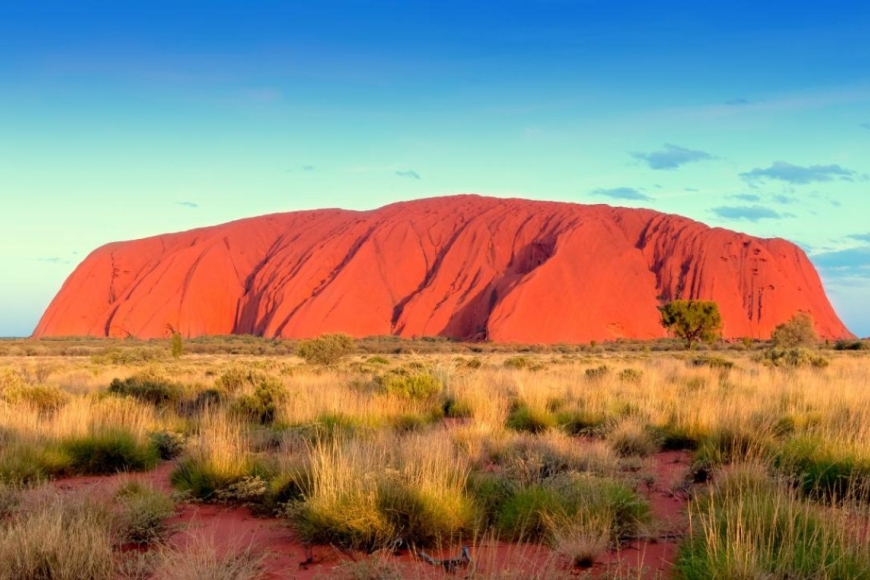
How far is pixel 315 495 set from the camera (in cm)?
516

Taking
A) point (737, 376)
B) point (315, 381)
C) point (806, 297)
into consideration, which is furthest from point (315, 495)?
point (806, 297)

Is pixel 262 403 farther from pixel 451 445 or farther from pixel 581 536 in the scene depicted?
pixel 581 536

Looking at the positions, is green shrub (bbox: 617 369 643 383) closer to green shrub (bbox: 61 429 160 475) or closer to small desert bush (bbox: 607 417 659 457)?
small desert bush (bbox: 607 417 659 457)

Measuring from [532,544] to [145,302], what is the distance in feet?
248

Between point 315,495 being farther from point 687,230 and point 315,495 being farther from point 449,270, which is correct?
point 687,230

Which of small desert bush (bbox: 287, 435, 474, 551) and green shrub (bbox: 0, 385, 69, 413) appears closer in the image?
small desert bush (bbox: 287, 435, 474, 551)

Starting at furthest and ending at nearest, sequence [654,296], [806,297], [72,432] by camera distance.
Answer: [806,297], [654,296], [72,432]

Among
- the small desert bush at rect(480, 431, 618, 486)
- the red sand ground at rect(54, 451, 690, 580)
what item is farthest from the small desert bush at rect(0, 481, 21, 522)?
the small desert bush at rect(480, 431, 618, 486)

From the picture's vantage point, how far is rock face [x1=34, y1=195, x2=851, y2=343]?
2496 inches

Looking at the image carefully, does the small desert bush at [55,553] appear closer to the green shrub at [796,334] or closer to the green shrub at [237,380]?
the green shrub at [237,380]

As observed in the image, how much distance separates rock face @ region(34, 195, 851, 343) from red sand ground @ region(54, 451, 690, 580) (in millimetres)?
52536

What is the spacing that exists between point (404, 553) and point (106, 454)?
15.7ft

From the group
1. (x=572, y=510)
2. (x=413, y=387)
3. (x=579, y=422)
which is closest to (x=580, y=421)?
(x=579, y=422)

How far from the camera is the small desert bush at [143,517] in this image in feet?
16.4
